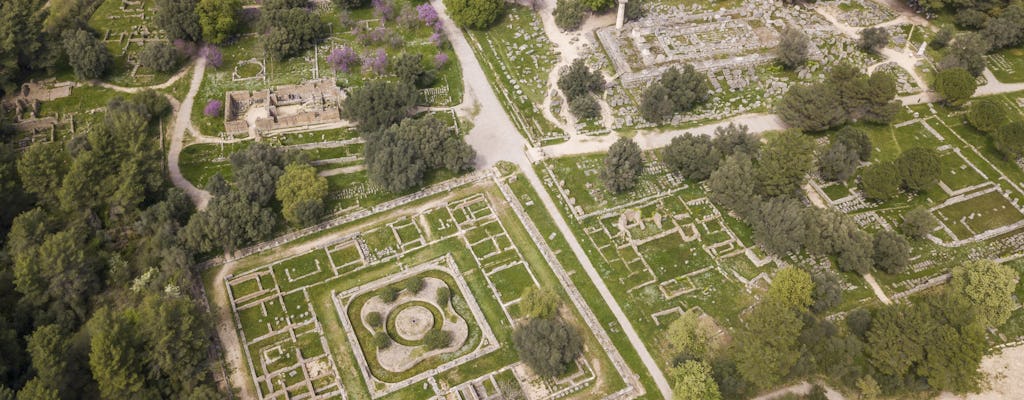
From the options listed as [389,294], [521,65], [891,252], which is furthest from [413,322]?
[891,252]

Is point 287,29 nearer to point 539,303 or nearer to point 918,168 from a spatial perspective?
point 539,303

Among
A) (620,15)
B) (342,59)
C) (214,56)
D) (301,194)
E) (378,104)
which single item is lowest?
(301,194)

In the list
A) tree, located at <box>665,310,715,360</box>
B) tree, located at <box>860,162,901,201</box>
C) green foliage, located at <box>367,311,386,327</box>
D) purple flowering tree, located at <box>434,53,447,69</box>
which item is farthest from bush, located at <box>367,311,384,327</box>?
tree, located at <box>860,162,901,201</box>

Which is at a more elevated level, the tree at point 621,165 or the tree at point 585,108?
the tree at point 585,108

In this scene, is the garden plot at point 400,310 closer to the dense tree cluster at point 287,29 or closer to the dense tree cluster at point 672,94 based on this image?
the dense tree cluster at point 672,94

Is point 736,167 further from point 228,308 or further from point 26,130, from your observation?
point 26,130

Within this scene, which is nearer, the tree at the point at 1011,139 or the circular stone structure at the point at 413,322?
the circular stone structure at the point at 413,322

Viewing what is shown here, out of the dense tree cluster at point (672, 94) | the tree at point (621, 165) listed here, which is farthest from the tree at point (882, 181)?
the tree at point (621, 165)
